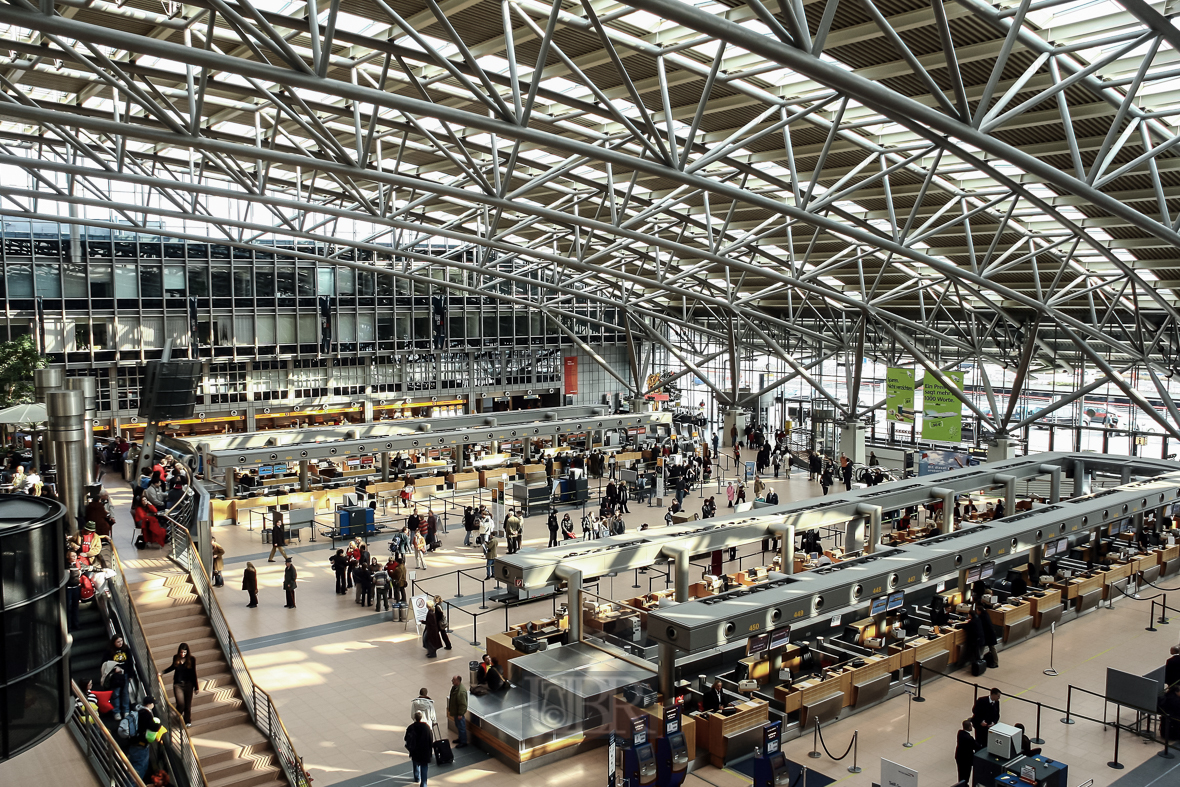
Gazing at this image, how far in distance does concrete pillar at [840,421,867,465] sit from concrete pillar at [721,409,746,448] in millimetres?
6099

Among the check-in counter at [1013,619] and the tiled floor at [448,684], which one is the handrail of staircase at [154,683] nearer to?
the tiled floor at [448,684]

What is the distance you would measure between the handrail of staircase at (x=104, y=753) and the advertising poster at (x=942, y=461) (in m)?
27.5

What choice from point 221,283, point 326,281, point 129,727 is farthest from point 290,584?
point 326,281

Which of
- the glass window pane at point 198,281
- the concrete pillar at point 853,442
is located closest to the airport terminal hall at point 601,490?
the concrete pillar at point 853,442

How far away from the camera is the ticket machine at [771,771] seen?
38.2ft

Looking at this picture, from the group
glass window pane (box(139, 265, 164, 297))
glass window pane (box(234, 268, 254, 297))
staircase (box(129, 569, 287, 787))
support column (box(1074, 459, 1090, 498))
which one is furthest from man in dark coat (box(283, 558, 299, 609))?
glass window pane (box(234, 268, 254, 297))

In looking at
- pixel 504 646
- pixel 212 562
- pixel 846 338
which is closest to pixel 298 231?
pixel 212 562

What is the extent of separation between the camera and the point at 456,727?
44.8ft

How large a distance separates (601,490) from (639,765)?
21.5 m

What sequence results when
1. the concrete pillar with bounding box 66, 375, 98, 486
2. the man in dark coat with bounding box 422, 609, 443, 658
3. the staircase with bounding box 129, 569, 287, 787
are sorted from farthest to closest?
the concrete pillar with bounding box 66, 375, 98, 486, the man in dark coat with bounding box 422, 609, 443, 658, the staircase with bounding box 129, 569, 287, 787

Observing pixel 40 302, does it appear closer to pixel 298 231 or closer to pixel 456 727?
pixel 298 231

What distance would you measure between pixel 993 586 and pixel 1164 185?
8.87 m

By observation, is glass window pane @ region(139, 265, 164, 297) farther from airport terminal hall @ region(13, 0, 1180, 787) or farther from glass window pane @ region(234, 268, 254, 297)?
glass window pane @ region(234, 268, 254, 297)

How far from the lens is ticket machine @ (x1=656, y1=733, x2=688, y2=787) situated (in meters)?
11.9
